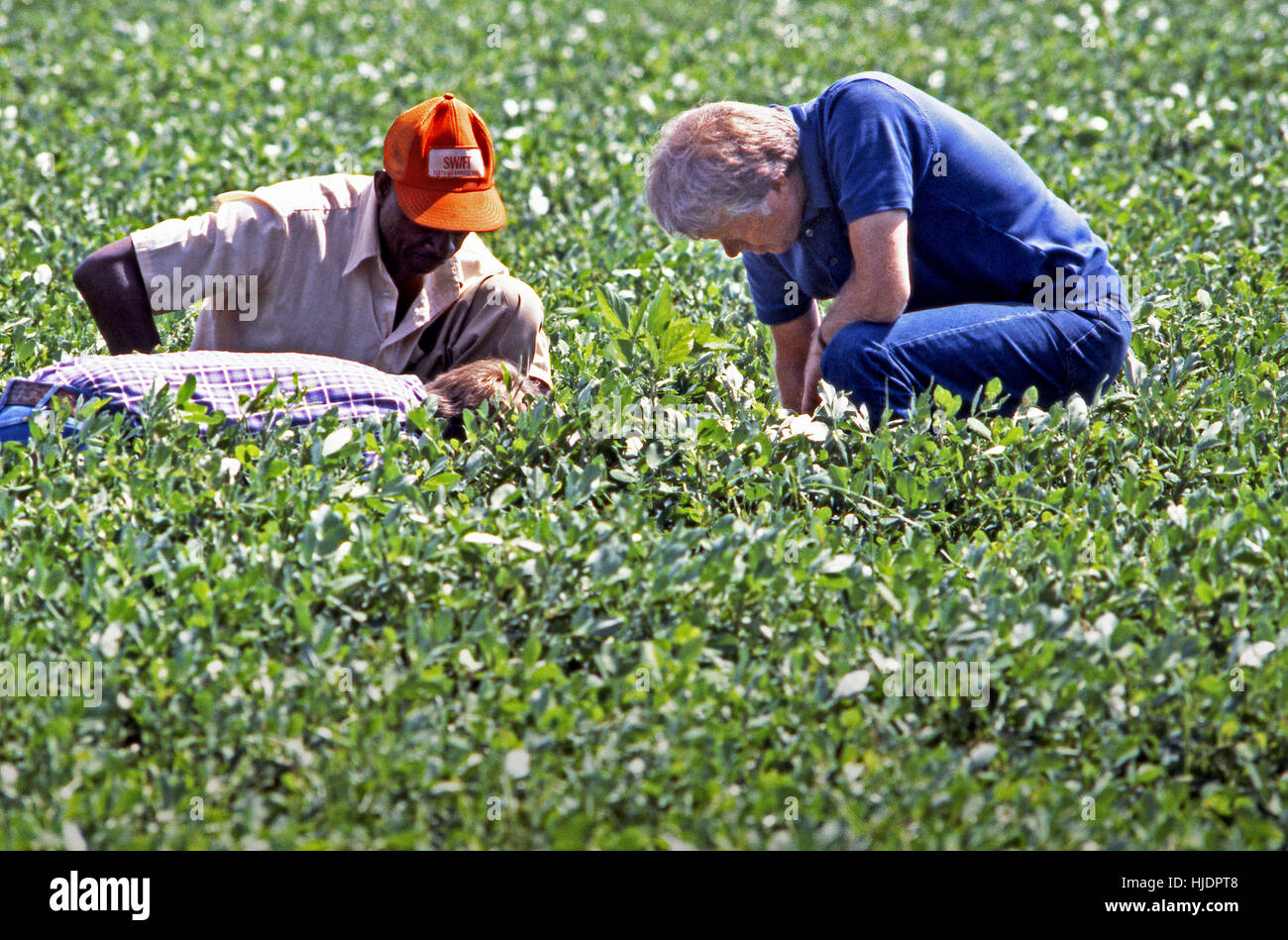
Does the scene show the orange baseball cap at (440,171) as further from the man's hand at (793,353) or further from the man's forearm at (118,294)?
the man's hand at (793,353)

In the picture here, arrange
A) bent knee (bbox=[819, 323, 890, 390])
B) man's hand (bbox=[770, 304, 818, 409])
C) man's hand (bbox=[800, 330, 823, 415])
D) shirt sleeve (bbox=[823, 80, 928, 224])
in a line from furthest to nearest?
man's hand (bbox=[770, 304, 818, 409]), man's hand (bbox=[800, 330, 823, 415]), bent knee (bbox=[819, 323, 890, 390]), shirt sleeve (bbox=[823, 80, 928, 224])

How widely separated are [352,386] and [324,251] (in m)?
0.51

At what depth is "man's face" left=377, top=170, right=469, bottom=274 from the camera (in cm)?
384

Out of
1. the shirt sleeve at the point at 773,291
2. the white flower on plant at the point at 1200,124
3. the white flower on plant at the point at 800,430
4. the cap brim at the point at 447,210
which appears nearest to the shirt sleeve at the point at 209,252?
the cap brim at the point at 447,210

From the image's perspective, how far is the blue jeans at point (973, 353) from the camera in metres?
3.81

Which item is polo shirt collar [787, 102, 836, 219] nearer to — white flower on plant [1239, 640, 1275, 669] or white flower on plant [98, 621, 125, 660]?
white flower on plant [1239, 640, 1275, 669]

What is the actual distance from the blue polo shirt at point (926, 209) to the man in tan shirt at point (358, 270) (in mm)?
824

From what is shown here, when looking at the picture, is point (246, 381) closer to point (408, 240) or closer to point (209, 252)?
point (209, 252)

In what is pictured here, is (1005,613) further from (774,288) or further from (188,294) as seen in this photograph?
(188,294)

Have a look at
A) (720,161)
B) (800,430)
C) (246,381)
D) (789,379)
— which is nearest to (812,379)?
(789,379)

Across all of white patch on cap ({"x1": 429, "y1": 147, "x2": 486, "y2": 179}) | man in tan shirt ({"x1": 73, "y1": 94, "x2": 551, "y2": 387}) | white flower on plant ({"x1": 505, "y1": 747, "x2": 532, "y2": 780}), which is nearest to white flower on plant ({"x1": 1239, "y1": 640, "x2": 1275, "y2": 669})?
white flower on plant ({"x1": 505, "y1": 747, "x2": 532, "y2": 780})

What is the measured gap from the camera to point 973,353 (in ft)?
12.7
